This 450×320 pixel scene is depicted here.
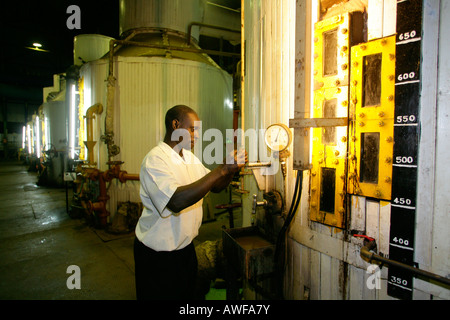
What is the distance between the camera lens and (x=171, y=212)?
2059mm

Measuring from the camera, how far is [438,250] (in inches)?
56.3

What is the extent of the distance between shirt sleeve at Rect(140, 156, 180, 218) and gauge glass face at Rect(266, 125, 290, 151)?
0.97 metres

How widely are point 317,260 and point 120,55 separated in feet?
22.6

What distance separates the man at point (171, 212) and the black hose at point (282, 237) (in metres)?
0.54

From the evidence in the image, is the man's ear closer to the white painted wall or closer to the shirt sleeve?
the shirt sleeve

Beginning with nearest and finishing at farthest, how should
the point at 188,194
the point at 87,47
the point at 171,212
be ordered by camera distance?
the point at 188,194 < the point at 171,212 < the point at 87,47

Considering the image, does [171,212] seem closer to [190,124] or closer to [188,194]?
[188,194]

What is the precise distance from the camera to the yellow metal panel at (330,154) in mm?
1824

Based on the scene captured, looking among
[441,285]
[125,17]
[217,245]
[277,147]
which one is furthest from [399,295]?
[125,17]

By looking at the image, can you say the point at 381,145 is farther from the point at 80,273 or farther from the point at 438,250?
the point at 80,273

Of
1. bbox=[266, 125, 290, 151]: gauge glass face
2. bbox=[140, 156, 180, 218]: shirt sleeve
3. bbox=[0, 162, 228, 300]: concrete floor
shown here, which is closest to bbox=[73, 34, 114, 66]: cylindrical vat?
bbox=[0, 162, 228, 300]: concrete floor

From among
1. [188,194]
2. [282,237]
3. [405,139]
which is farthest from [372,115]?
[188,194]

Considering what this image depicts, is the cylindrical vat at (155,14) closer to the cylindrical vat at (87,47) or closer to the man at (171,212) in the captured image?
the cylindrical vat at (87,47)

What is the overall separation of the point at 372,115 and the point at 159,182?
1.68 m
